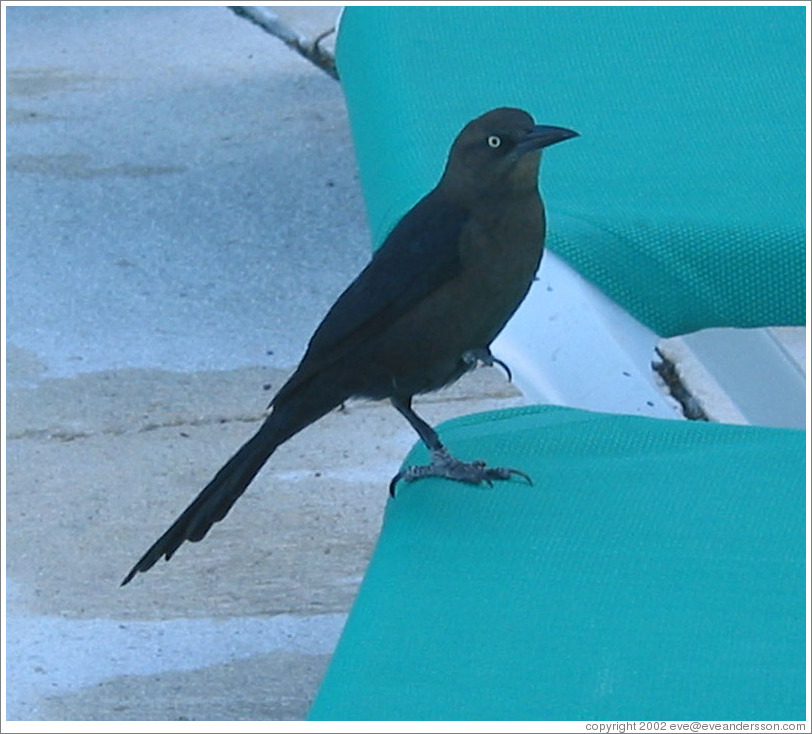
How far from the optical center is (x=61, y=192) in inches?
232

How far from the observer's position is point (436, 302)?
2625 mm

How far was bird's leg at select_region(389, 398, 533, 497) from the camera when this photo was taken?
8.95 ft

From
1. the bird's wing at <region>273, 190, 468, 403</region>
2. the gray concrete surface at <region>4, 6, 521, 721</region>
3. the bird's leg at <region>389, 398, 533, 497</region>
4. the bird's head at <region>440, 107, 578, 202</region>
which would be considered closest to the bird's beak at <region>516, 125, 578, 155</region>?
the bird's head at <region>440, 107, 578, 202</region>

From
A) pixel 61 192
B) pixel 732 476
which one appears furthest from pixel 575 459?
pixel 61 192

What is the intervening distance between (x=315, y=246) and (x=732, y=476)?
2899 millimetres

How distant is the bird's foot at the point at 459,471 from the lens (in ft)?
8.95

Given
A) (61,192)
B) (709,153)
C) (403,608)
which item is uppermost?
(709,153)

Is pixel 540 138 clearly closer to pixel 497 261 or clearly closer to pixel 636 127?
pixel 497 261

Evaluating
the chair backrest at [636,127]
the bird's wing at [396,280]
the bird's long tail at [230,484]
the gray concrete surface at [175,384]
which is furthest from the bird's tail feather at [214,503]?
the chair backrest at [636,127]

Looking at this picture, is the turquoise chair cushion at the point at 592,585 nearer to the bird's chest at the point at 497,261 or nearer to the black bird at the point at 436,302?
the black bird at the point at 436,302

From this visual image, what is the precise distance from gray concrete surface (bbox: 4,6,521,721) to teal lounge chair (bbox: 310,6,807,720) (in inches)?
30.7

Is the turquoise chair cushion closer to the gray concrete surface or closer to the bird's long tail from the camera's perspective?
the bird's long tail

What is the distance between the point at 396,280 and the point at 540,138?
319mm

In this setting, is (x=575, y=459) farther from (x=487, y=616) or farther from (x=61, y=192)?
(x=61, y=192)
